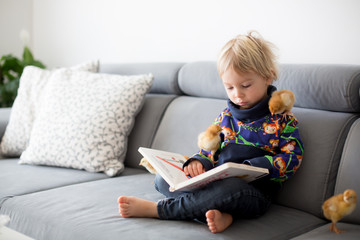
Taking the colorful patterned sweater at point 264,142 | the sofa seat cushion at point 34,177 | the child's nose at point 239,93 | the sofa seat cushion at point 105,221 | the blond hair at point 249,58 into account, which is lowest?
the sofa seat cushion at point 34,177

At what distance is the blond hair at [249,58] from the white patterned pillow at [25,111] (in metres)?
1.03

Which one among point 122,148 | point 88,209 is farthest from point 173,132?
point 88,209

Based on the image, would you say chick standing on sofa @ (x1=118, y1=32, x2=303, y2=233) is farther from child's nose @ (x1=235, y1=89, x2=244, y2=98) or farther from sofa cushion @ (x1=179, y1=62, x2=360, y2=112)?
sofa cushion @ (x1=179, y1=62, x2=360, y2=112)

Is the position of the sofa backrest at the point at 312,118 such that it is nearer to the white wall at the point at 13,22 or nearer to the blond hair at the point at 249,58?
the blond hair at the point at 249,58

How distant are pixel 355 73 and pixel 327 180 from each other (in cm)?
36

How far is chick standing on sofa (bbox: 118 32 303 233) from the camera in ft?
4.23

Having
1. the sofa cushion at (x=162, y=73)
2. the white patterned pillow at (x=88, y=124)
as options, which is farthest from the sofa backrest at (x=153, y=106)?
the white patterned pillow at (x=88, y=124)

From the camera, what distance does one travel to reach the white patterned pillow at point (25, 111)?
2.14 m

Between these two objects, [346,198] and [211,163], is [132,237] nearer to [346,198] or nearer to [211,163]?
[211,163]

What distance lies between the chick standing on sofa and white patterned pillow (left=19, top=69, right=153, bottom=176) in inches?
17.8

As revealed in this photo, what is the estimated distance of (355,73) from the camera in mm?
1465

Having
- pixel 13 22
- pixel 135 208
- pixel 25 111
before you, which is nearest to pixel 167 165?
pixel 135 208

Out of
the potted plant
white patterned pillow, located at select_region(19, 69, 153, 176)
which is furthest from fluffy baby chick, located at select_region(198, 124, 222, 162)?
the potted plant

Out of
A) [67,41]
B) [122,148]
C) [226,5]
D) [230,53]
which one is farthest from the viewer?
[67,41]
